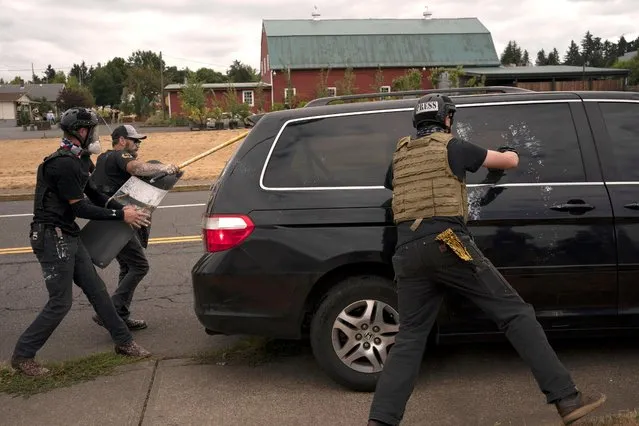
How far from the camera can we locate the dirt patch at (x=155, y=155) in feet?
56.1

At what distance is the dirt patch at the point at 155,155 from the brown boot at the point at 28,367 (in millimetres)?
11628

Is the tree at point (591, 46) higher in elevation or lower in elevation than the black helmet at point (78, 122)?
higher

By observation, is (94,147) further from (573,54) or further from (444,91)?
(573,54)

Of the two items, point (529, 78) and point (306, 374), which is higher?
point (529, 78)

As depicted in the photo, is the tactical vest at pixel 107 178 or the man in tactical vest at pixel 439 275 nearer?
the man in tactical vest at pixel 439 275

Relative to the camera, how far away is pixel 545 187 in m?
4.00

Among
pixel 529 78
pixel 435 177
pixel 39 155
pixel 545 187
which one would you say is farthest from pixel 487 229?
pixel 529 78

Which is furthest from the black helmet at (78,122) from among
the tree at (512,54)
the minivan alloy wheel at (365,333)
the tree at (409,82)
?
the tree at (512,54)

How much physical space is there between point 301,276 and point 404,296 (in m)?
0.82

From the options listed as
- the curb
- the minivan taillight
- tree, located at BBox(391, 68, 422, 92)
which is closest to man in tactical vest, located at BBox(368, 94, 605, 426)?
the minivan taillight

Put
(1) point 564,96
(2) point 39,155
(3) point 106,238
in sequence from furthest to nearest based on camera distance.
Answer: (2) point 39,155, (3) point 106,238, (1) point 564,96

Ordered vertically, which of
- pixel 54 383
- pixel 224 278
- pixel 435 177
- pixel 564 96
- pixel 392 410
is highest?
pixel 564 96

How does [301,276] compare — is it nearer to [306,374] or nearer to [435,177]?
[306,374]

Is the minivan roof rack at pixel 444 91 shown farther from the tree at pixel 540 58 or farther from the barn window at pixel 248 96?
the tree at pixel 540 58
